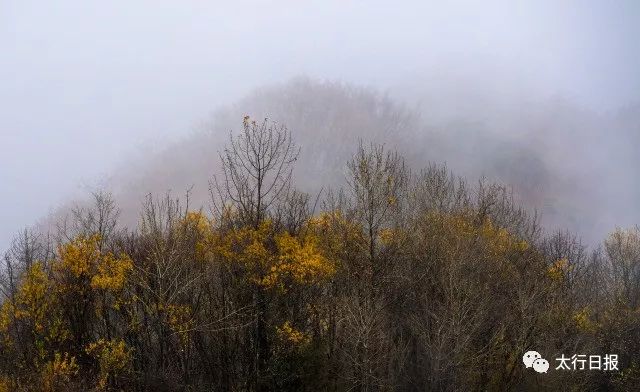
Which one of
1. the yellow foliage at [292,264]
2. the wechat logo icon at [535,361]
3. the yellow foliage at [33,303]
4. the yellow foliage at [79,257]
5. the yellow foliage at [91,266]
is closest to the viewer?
the yellow foliage at [292,264]

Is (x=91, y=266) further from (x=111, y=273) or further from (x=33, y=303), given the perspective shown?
(x=33, y=303)

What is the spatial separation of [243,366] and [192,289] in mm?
3920

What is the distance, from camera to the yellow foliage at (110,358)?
17.1m

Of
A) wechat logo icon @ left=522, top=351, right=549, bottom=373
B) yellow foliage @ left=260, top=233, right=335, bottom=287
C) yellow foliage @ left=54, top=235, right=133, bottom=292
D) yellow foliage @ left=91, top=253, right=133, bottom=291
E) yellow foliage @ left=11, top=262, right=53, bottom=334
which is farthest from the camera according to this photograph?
wechat logo icon @ left=522, top=351, right=549, bottom=373

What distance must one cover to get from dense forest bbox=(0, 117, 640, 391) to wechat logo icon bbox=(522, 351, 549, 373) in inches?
12.8

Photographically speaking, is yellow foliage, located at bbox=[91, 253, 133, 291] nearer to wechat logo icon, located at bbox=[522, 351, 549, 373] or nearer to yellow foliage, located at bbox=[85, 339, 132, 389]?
yellow foliage, located at bbox=[85, 339, 132, 389]

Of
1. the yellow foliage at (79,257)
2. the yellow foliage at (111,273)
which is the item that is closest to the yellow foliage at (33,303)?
the yellow foliage at (79,257)

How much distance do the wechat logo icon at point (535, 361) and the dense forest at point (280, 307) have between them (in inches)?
12.8

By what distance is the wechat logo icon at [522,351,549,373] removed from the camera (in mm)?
23266

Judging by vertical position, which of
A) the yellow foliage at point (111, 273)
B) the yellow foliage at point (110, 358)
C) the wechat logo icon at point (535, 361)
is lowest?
the yellow foliage at point (110, 358)

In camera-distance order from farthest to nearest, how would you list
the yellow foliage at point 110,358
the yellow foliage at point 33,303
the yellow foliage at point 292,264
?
the yellow foliage at point 33,303, the yellow foliage at point 292,264, the yellow foliage at point 110,358

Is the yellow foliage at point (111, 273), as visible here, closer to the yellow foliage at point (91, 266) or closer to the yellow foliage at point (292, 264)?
the yellow foliage at point (91, 266)

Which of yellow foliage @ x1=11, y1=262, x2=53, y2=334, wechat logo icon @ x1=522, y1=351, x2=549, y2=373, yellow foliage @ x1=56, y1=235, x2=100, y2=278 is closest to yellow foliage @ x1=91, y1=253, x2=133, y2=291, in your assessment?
yellow foliage @ x1=56, y1=235, x2=100, y2=278

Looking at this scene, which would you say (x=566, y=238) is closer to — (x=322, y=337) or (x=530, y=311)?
(x=530, y=311)
